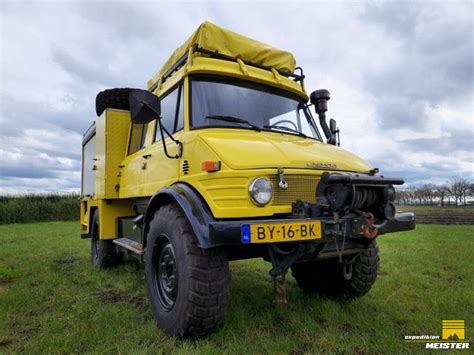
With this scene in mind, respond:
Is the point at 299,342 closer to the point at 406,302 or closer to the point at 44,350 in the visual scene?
the point at 406,302

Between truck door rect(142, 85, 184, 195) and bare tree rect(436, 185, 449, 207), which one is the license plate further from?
bare tree rect(436, 185, 449, 207)

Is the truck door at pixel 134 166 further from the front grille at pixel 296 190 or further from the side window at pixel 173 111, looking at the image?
the front grille at pixel 296 190

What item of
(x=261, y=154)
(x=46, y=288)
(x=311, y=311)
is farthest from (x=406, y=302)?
(x=46, y=288)

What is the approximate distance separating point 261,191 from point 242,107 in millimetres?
1329

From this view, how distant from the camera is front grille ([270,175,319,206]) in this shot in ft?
9.81

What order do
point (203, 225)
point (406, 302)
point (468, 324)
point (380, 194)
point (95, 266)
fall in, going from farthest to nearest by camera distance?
1. point (95, 266)
2. point (406, 302)
3. point (468, 324)
4. point (380, 194)
5. point (203, 225)

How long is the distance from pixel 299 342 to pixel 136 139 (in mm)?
3775

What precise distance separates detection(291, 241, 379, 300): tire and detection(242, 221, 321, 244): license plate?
1344 mm

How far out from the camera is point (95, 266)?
6871mm

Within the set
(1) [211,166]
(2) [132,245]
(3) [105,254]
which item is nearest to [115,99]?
(2) [132,245]

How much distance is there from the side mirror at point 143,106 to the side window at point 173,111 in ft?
1.89

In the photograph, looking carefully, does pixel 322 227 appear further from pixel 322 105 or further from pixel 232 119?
pixel 322 105

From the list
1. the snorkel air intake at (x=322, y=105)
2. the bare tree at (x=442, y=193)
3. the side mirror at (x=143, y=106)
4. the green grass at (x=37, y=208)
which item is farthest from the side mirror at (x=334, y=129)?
the bare tree at (x=442, y=193)

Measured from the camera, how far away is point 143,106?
322 cm
